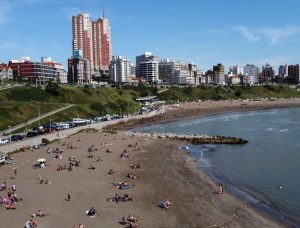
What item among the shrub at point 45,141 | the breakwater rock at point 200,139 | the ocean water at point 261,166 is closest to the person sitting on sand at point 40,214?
the ocean water at point 261,166

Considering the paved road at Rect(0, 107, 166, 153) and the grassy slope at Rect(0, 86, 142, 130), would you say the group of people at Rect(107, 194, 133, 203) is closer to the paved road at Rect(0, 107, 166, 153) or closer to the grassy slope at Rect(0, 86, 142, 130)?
the paved road at Rect(0, 107, 166, 153)

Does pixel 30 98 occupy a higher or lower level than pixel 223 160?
higher

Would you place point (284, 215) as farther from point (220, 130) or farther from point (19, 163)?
point (220, 130)

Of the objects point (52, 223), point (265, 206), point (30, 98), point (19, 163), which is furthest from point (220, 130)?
point (52, 223)

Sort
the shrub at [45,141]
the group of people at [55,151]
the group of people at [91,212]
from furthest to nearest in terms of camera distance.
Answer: the shrub at [45,141] < the group of people at [55,151] < the group of people at [91,212]

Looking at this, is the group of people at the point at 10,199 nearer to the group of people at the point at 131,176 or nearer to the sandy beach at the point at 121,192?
the sandy beach at the point at 121,192

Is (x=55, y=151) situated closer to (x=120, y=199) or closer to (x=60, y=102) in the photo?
(x=120, y=199)

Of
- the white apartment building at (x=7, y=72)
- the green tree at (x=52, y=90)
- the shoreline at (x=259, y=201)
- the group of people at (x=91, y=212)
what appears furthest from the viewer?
the white apartment building at (x=7, y=72)

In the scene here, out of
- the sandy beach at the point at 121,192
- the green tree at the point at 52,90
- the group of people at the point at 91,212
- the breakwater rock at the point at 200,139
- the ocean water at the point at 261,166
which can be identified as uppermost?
the green tree at the point at 52,90
